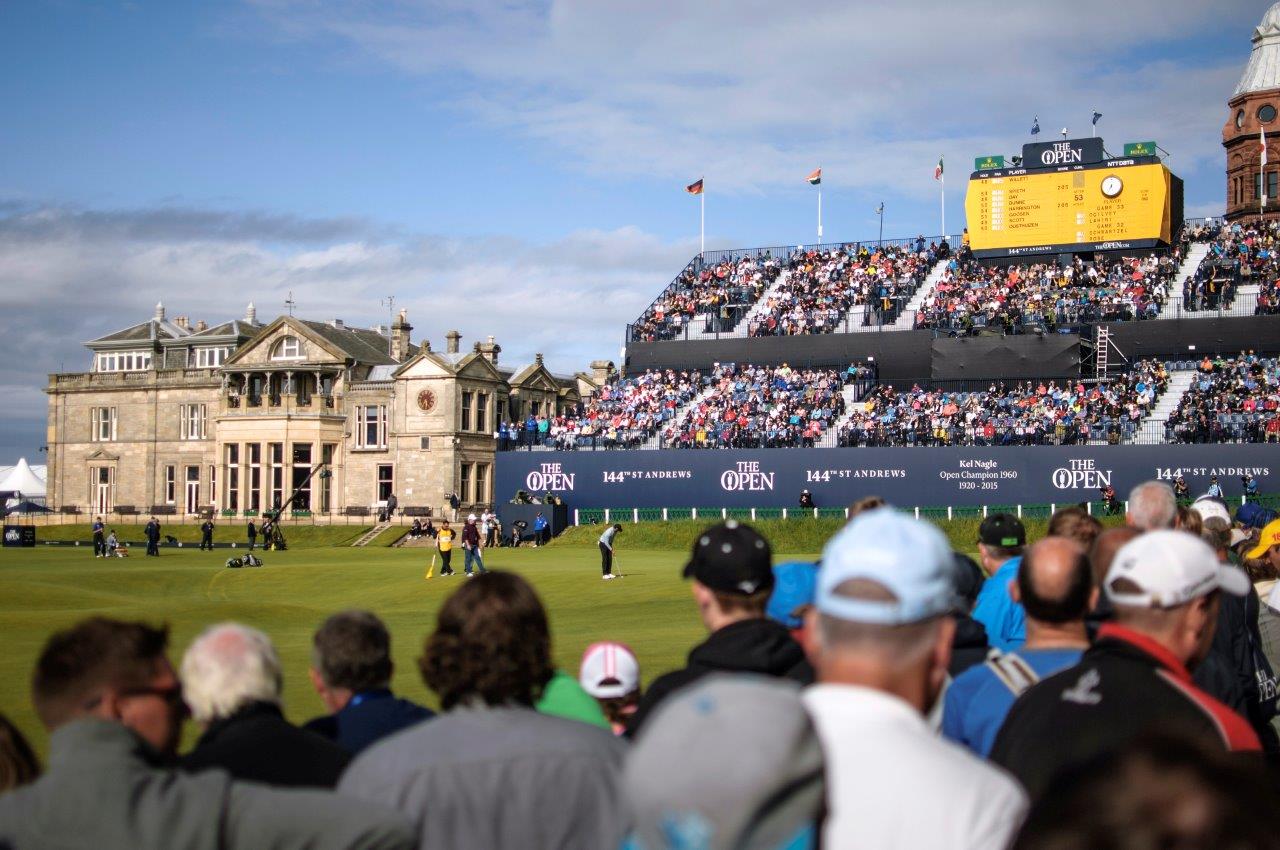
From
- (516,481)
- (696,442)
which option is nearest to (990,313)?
(696,442)

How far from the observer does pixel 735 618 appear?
Result: 595 centimetres

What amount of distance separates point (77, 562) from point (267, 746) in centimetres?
4140

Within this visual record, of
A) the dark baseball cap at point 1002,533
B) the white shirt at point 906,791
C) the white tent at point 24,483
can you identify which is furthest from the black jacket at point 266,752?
the white tent at point 24,483

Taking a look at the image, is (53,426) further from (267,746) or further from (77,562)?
(267,746)

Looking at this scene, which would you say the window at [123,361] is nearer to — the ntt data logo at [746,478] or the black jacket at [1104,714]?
the ntt data logo at [746,478]

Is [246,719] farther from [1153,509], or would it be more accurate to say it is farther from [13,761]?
[1153,509]

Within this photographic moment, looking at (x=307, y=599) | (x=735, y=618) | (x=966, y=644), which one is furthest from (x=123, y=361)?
(x=735, y=618)

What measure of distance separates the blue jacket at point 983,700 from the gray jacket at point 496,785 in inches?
65.2

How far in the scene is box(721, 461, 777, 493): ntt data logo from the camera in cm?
5044

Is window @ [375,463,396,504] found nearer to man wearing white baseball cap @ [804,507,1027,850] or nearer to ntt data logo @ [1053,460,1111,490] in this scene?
ntt data logo @ [1053,460,1111,490]

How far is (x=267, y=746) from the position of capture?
4719mm

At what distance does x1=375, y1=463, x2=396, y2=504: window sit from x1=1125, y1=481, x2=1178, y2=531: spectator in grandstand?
6186 cm

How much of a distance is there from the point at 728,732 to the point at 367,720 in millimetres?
3245

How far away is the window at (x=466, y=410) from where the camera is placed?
66875mm
